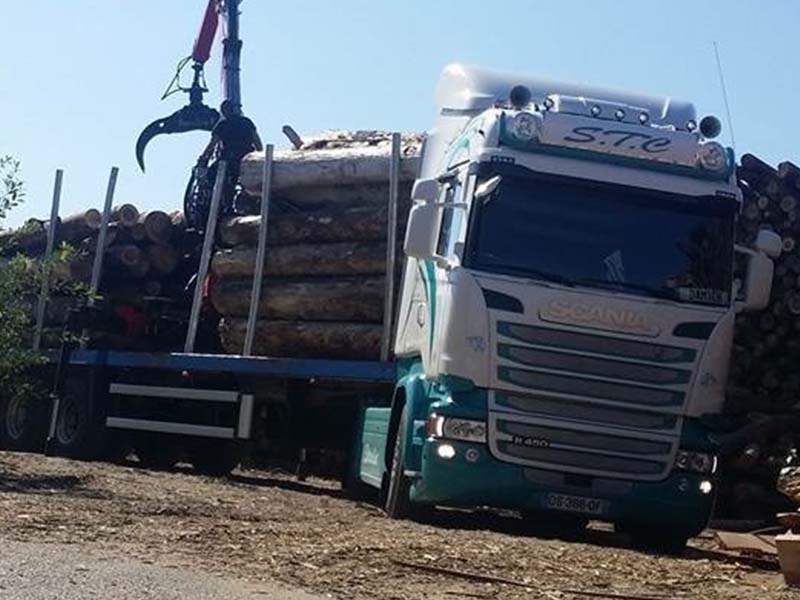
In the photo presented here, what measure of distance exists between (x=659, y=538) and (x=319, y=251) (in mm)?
4702

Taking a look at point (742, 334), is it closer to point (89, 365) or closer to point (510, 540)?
point (510, 540)

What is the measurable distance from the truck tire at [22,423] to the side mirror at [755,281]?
389 inches

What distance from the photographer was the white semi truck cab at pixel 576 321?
1177 centimetres

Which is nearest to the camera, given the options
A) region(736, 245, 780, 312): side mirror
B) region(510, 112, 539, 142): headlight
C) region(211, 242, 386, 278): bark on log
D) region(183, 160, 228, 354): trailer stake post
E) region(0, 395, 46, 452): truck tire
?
region(510, 112, 539, 142): headlight

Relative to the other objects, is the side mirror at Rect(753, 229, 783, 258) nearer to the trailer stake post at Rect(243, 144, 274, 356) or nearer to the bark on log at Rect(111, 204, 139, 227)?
the trailer stake post at Rect(243, 144, 274, 356)

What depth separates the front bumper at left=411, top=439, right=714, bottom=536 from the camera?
11.8 meters

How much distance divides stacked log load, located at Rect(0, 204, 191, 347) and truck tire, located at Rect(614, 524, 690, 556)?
7452 mm

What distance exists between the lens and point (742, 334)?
16.7m

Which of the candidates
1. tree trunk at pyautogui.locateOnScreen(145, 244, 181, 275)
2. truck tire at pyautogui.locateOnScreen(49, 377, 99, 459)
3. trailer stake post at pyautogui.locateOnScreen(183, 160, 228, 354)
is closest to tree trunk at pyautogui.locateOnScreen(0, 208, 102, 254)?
tree trunk at pyautogui.locateOnScreen(145, 244, 181, 275)

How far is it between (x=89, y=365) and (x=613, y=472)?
862 cm

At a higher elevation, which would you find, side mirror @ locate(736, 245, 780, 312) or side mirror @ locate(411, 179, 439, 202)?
side mirror @ locate(411, 179, 439, 202)

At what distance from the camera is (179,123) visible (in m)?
21.1


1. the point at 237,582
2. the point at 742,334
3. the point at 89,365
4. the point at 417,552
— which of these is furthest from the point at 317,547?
the point at 89,365

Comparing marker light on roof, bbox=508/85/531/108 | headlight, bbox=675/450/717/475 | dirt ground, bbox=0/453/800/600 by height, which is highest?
marker light on roof, bbox=508/85/531/108
